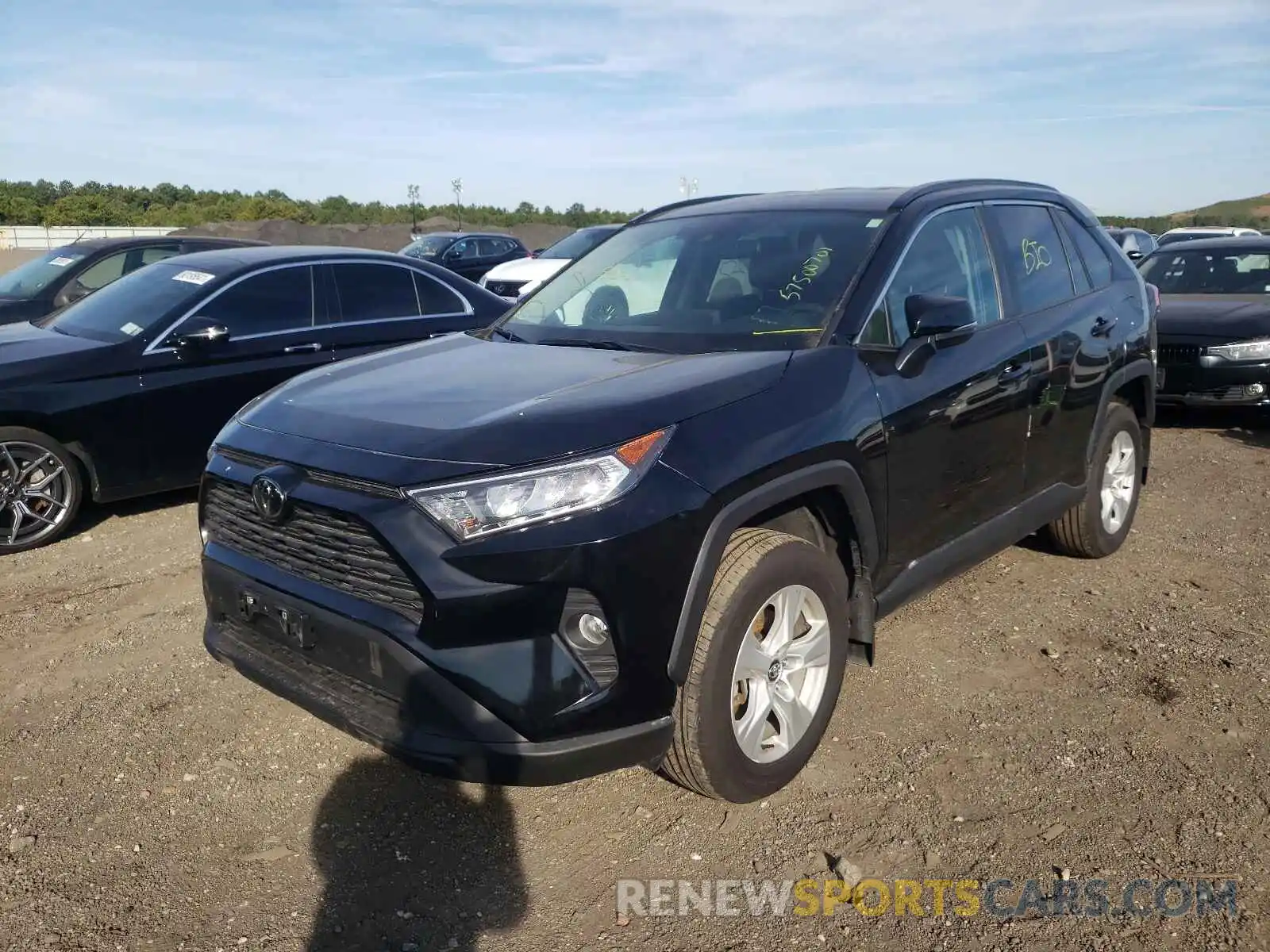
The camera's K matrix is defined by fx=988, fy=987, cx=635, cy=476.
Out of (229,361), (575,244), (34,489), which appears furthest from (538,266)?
(34,489)

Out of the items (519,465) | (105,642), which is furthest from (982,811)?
(105,642)

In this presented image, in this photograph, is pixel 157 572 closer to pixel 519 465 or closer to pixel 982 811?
pixel 519 465

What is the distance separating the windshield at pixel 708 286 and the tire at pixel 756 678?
749mm

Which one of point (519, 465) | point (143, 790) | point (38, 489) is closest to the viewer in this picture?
point (519, 465)

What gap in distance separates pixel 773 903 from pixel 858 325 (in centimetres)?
179

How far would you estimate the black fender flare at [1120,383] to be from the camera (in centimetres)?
457

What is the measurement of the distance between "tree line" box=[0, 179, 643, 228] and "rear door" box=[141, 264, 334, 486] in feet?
131

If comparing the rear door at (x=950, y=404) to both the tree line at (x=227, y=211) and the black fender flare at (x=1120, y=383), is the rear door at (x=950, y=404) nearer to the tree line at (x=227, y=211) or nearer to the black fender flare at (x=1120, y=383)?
the black fender flare at (x=1120, y=383)

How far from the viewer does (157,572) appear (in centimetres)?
511

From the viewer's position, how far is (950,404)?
3.49 meters

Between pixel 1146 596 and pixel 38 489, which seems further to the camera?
pixel 38 489

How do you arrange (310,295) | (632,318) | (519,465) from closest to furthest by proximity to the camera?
(519,465), (632,318), (310,295)

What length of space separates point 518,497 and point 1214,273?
9088 millimetres

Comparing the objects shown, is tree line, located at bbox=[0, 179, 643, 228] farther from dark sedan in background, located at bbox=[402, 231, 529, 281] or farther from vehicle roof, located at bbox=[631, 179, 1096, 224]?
vehicle roof, located at bbox=[631, 179, 1096, 224]
